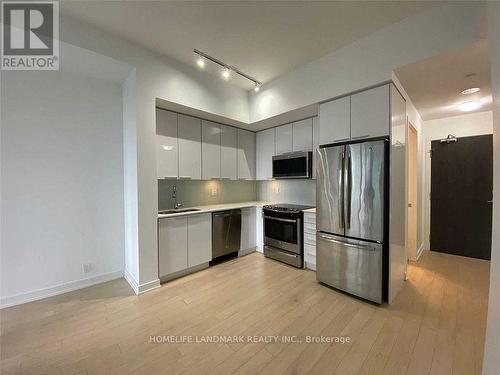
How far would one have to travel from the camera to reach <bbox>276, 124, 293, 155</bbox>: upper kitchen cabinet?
3705mm

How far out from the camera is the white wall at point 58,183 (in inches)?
88.1

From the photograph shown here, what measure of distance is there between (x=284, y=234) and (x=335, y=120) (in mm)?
1873

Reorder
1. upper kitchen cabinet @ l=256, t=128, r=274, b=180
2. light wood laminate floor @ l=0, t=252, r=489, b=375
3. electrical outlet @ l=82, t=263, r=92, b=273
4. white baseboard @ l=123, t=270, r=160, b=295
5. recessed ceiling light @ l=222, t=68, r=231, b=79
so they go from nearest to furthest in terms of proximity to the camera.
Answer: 1. light wood laminate floor @ l=0, t=252, r=489, b=375
2. white baseboard @ l=123, t=270, r=160, b=295
3. electrical outlet @ l=82, t=263, r=92, b=273
4. recessed ceiling light @ l=222, t=68, r=231, b=79
5. upper kitchen cabinet @ l=256, t=128, r=274, b=180

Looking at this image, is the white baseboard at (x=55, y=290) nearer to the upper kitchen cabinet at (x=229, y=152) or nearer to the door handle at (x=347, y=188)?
the upper kitchen cabinet at (x=229, y=152)

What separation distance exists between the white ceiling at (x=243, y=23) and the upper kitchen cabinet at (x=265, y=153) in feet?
5.21

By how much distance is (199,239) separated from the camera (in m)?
3.08

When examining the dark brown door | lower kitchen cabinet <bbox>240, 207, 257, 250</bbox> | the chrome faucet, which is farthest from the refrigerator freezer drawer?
the dark brown door

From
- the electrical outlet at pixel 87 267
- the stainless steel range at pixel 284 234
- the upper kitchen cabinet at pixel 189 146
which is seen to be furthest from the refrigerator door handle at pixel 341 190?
the electrical outlet at pixel 87 267

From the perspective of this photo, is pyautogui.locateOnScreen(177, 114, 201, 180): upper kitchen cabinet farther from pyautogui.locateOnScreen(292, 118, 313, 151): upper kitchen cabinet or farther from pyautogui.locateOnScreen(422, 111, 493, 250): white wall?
→ pyautogui.locateOnScreen(422, 111, 493, 250): white wall

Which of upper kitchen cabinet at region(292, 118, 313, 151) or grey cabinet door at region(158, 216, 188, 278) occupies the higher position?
upper kitchen cabinet at region(292, 118, 313, 151)

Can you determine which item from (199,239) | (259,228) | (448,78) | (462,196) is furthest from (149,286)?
(462,196)

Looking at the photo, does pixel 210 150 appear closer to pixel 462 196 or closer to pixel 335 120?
pixel 335 120

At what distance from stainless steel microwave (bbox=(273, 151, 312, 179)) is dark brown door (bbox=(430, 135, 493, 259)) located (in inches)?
103

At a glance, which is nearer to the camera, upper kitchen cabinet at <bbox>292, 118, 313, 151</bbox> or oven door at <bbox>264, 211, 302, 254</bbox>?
oven door at <bbox>264, 211, 302, 254</bbox>
